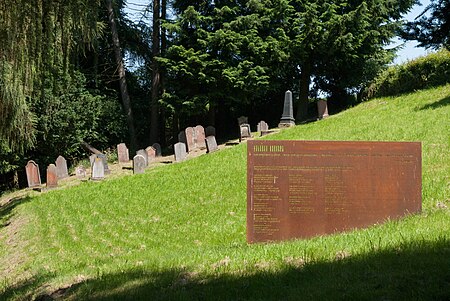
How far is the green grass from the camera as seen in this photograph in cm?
436

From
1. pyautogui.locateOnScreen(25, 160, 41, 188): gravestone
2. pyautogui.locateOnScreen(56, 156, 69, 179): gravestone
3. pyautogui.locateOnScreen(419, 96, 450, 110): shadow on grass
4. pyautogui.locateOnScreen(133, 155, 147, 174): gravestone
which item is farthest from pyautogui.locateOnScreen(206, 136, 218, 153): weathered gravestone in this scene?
pyautogui.locateOnScreen(419, 96, 450, 110): shadow on grass

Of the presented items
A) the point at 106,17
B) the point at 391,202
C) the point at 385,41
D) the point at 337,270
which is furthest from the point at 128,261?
the point at 106,17

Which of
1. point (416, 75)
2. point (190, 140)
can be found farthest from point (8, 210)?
point (416, 75)

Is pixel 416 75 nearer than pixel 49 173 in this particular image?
No

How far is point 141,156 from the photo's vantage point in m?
17.3

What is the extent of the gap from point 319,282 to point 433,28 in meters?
19.4

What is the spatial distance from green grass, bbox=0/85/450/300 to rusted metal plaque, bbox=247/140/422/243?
0.40 metres

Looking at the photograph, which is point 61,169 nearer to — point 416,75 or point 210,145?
point 210,145

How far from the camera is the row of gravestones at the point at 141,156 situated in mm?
17125

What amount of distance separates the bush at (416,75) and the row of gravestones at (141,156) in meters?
11.2

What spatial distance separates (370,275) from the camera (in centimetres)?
422

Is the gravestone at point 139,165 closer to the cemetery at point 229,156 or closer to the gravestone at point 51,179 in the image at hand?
the cemetery at point 229,156

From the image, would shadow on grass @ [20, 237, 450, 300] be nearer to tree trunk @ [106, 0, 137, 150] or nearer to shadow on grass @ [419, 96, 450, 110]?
shadow on grass @ [419, 96, 450, 110]

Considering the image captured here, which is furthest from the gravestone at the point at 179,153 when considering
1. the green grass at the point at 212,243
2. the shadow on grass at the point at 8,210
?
the shadow on grass at the point at 8,210
